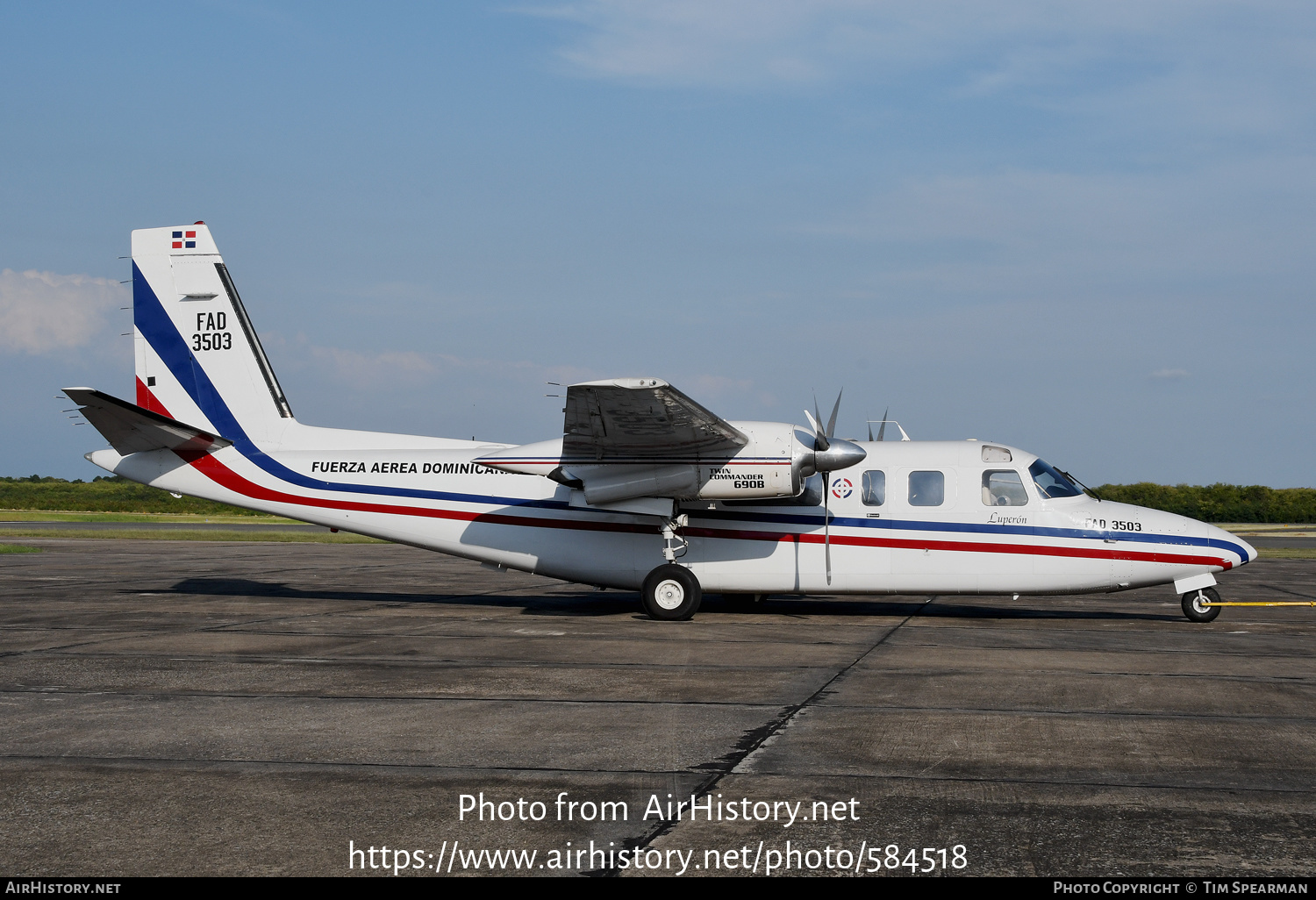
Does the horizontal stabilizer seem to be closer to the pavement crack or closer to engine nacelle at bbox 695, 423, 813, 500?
engine nacelle at bbox 695, 423, 813, 500

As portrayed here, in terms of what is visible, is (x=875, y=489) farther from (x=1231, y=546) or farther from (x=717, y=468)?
(x=1231, y=546)

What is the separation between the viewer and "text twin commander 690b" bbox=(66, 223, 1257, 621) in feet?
52.2

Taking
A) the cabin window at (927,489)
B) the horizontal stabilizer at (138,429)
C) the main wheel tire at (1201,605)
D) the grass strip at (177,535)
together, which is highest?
the horizontal stabilizer at (138,429)

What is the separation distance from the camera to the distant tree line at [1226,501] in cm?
6506

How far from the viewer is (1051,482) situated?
16.6 meters

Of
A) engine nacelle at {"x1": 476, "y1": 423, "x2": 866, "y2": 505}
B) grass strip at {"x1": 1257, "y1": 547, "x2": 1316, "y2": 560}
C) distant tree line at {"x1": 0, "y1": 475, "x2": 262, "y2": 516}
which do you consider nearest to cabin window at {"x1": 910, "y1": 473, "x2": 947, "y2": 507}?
engine nacelle at {"x1": 476, "y1": 423, "x2": 866, "y2": 505}

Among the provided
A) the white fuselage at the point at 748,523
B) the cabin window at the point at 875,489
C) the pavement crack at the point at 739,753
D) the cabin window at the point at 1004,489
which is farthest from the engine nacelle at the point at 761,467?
the pavement crack at the point at 739,753

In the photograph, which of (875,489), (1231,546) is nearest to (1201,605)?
(1231,546)

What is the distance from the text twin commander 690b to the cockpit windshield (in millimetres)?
41

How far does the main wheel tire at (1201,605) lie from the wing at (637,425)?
7.46 m

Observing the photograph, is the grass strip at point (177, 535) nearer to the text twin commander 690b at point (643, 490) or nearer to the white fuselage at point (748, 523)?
the text twin commander 690b at point (643, 490)

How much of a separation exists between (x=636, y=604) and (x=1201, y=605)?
9.42 metres

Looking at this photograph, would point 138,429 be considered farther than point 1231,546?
Yes

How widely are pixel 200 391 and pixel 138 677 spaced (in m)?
8.80
